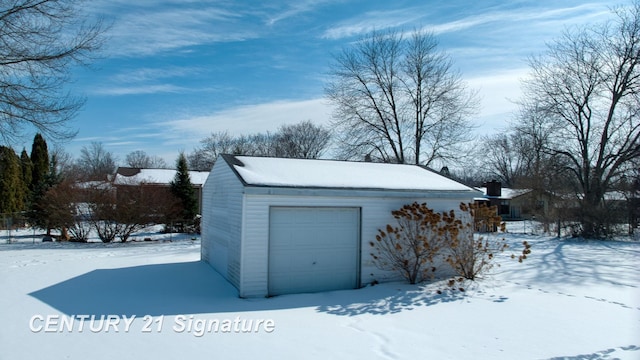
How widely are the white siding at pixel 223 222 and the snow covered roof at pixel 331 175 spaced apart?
16.6 inches

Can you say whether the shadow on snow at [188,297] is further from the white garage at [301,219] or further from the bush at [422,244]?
the bush at [422,244]

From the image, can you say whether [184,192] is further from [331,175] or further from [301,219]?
[301,219]

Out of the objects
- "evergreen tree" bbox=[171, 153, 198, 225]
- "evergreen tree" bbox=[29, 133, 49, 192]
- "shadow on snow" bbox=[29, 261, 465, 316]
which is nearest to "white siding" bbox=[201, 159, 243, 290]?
"shadow on snow" bbox=[29, 261, 465, 316]

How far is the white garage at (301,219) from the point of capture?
7.89 meters

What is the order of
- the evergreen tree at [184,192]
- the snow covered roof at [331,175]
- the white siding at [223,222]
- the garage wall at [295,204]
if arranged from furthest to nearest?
the evergreen tree at [184,192] → the snow covered roof at [331,175] → the white siding at [223,222] → the garage wall at [295,204]

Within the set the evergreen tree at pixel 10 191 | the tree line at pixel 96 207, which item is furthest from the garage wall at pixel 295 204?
the evergreen tree at pixel 10 191

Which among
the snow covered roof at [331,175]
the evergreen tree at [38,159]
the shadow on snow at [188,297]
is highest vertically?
the evergreen tree at [38,159]

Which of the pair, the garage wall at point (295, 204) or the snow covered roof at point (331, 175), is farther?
the snow covered roof at point (331, 175)

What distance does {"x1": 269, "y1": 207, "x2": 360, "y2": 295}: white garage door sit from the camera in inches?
324

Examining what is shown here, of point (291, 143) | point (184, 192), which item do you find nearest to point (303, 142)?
point (291, 143)

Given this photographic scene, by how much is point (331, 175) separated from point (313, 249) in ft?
6.18

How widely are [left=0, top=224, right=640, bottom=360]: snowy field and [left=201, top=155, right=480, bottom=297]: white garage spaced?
1.55 feet

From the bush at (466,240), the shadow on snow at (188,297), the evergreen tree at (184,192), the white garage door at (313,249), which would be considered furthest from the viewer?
the evergreen tree at (184,192)

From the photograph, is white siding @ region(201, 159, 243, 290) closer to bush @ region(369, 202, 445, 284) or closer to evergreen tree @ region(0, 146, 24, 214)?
bush @ region(369, 202, 445, 284)
